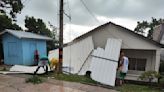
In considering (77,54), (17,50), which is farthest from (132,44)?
(17,50)

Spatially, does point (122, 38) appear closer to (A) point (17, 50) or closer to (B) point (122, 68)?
(B) point (122, 68)

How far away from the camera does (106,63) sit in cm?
1015

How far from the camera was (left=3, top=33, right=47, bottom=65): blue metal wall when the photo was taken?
47.5ft

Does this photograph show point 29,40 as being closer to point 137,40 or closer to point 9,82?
point 9,82

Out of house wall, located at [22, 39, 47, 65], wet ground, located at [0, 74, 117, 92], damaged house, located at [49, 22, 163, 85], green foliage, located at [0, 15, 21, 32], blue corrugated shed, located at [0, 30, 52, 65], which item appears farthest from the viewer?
green foliage, located at [0, 15, 21, 32]

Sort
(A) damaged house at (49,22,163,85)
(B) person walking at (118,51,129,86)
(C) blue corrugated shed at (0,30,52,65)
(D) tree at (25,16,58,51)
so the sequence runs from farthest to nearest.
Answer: (D) tree at (25,16,58,51) → (C) blue corrugated shed at (0,30,52,65) → (A) damaged house at (49,22,163,85) → (B) person walking at (118,51,129,86)

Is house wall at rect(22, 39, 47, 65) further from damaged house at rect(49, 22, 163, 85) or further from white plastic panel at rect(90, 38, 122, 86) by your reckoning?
white plastic panel at rect(90, 38, 122, 86)

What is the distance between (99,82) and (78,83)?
44.5 inches

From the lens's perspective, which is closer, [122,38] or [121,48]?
[122,38]

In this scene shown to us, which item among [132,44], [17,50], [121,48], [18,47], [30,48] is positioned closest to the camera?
[132,44]

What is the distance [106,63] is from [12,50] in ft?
27.5

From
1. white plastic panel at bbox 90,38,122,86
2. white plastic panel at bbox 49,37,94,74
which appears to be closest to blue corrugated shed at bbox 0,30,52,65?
white plastic panel at bbox 49,37,94,74

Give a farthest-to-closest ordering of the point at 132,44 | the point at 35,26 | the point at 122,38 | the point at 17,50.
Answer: the point at 35,26
the point at 17,50
the point at 122,38
the point at 132,44

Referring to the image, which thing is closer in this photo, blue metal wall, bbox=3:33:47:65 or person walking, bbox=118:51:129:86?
person walking, bbox=118:51:129:86
